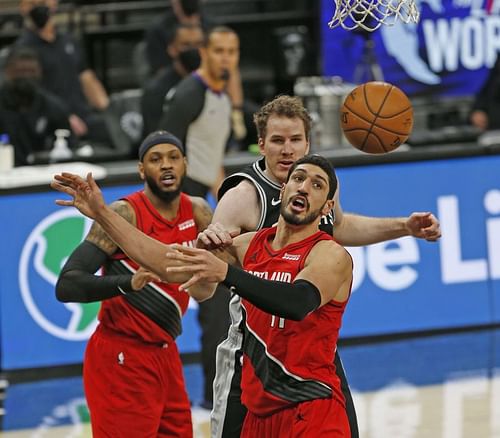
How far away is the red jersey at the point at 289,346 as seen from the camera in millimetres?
5312

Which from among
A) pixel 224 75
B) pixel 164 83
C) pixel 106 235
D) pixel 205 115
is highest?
pixel 224 75

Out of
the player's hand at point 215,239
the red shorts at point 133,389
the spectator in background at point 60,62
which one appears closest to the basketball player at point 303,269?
the player's hand at point 215,239

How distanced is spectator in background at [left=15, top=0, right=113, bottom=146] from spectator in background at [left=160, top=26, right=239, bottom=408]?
256 cm

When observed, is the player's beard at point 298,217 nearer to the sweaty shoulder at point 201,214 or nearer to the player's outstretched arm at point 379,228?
the player's outstretched arm at point 379,228

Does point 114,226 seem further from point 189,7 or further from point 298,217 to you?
point 189,7

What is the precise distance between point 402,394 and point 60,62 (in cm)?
458

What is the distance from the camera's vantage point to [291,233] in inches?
211

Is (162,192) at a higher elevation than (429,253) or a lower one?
higher

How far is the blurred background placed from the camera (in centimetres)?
918

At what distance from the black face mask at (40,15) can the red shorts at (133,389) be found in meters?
5.64

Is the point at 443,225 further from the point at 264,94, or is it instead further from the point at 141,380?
the point at 141,380

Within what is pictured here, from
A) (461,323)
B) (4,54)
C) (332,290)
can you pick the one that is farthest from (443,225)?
(332,290)

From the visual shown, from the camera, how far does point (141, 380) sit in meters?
6.41

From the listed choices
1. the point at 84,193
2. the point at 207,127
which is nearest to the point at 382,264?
the point at 207,127
